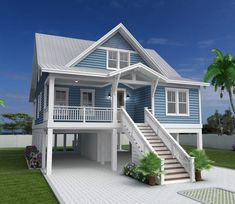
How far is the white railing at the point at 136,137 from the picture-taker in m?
13.5

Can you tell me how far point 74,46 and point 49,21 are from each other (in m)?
31.2

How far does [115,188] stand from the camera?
1127 cm

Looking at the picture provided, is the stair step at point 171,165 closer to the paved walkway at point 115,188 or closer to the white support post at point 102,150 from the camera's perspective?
the paved walkway at point 115,188

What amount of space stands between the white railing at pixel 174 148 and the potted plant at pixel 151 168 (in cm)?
193

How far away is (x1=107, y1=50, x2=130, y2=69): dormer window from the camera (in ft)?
65.7

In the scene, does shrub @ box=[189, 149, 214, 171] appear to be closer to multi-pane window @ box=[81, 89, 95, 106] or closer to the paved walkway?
the paved walkway

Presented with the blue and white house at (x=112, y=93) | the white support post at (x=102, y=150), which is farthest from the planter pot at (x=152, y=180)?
the white support post at (x=102, y=150)

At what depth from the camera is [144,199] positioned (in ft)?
31.4

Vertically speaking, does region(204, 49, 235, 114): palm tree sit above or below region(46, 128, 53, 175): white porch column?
above

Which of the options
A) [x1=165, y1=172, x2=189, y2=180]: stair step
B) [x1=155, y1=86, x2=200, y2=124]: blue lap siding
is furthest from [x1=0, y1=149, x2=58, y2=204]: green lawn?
[x1=155, y1=86, x2=200, y2=124]: blue lap siding

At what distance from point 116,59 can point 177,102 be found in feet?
19.1

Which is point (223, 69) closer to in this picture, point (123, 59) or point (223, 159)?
point (223, 159)

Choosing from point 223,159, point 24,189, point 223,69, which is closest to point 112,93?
point 24,189

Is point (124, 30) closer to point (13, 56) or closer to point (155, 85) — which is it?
point (155, 85)
